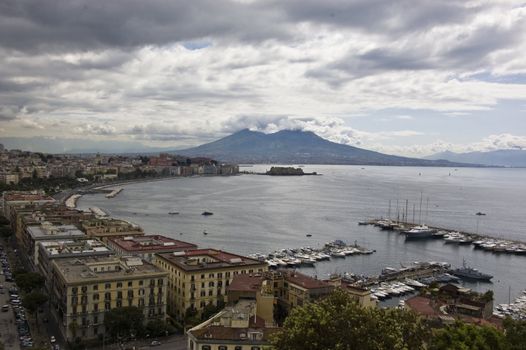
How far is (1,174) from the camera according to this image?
203 feet

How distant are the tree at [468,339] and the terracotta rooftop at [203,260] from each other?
9241 millimetres

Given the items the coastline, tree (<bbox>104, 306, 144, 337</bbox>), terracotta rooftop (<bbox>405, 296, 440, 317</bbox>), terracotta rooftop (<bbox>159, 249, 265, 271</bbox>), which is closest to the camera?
terracotta rooftop (<bbox>405, 296, 440, 317</bbox>)

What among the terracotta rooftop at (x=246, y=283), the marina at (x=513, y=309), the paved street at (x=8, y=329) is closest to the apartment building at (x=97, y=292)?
the paved street at (x=8, y=329)

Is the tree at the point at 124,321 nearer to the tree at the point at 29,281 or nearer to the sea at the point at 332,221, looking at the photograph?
the tree at the point at 29,281

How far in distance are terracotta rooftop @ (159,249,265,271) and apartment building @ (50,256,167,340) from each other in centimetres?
141

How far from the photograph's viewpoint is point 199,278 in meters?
16.7

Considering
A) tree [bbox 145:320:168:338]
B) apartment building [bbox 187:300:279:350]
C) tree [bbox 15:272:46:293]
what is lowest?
tree [bbox 145:320:168:338]

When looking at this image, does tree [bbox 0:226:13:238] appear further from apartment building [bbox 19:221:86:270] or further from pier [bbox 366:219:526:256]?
pier [bbox 366:219:526:256]

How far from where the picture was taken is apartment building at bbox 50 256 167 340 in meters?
14.2

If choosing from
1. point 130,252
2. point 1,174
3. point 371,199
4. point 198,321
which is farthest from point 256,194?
point 198,321

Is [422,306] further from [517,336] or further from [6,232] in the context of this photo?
[6,232]

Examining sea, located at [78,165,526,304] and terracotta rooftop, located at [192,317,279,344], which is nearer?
terracotta rooftop, located at [192,317,279,344]

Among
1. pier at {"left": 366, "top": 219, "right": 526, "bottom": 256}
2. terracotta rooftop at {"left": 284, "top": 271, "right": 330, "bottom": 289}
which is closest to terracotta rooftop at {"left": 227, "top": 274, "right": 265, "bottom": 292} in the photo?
terracotta rooftop at {"left": 284, "top": 271, "right": 330, "bottom": 289}

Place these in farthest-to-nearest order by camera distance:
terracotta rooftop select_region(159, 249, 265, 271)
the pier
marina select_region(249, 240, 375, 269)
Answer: the pier
marina select_region(249, 240, 375, 269)
terracotta rooftop select_region(159, 249, 265, 271)
